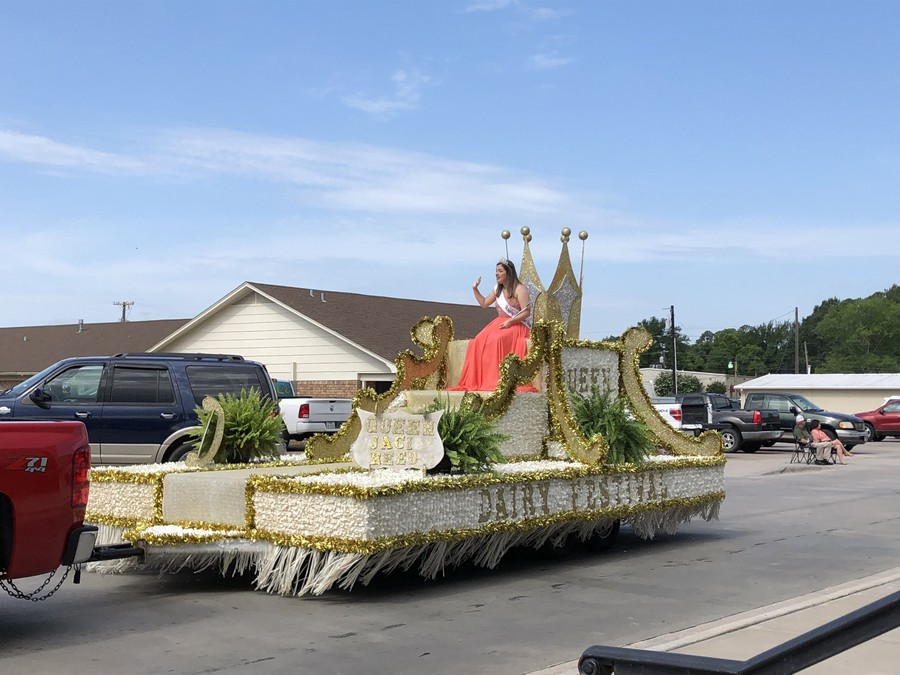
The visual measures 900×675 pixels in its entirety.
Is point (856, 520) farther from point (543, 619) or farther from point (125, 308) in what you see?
point (125, 308)

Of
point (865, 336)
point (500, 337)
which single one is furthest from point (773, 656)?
point (865, 336)

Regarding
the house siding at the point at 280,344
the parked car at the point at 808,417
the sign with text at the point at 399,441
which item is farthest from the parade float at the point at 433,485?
the parked car at the point at 808,417

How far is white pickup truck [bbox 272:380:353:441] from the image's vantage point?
74.0ft

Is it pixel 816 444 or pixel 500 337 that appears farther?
pixel 816 444

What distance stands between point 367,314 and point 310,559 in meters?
25.7

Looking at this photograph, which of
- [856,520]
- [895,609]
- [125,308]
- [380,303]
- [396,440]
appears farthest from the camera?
[125,308]

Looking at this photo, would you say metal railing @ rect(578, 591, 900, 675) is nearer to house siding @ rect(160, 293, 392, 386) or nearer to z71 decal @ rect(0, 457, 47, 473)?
z71 decal @ rect(0, 457, 47, 473)

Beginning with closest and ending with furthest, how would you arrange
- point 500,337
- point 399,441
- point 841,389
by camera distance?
point 399,441 → point 500,337 → point 841,389

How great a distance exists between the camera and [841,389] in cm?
4959

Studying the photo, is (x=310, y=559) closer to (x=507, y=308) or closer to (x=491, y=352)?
(x=491, y=352)

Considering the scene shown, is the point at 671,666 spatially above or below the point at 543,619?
above

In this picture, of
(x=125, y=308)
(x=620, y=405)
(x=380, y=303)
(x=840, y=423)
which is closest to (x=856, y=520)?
(x=620, y=405)

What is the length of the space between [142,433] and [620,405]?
655 cm

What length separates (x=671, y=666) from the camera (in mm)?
2012
